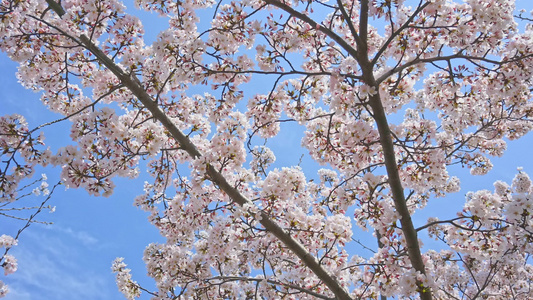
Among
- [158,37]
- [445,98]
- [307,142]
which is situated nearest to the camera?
[158,37]

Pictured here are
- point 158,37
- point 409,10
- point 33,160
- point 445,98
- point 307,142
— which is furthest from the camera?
point 307,142

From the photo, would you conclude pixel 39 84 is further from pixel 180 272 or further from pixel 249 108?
pixel 180 272

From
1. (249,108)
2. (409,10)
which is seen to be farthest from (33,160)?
(409,10)

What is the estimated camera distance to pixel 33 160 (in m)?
4.52

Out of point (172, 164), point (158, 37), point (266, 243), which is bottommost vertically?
point (266, 243)

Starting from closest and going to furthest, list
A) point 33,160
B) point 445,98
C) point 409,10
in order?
1. point 33,160
2. point 409,10
3. point 445,98

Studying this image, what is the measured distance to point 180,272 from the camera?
21.0 ft

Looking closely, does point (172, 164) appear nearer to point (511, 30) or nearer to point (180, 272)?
point (180, 272)

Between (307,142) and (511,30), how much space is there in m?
3.55

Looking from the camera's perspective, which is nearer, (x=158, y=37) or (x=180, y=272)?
(x=158, y=37)

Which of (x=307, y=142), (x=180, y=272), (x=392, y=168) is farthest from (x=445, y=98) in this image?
(x=180, y=272)

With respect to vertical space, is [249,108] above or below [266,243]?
above

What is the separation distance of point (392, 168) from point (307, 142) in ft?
6.09

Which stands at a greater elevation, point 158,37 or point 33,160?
point 158,37
